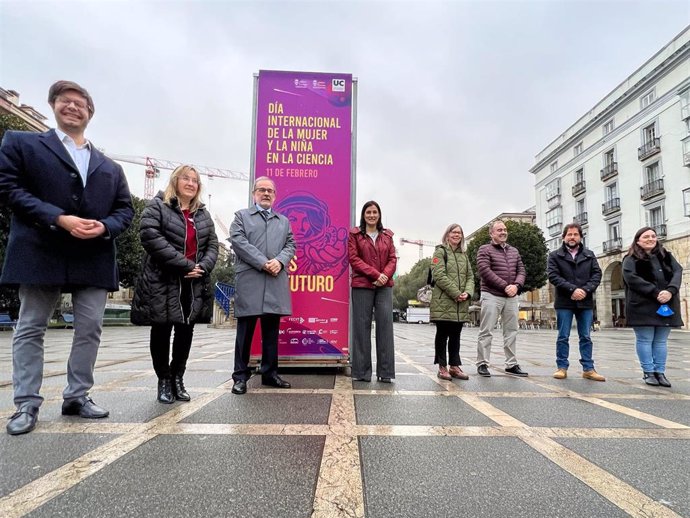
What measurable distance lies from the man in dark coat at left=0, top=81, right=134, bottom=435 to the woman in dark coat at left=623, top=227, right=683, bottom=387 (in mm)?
5354

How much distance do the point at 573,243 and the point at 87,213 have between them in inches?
212

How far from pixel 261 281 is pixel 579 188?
1657 inches

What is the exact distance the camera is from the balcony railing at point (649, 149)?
97.9 feet

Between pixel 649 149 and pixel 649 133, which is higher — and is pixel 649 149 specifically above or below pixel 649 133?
below

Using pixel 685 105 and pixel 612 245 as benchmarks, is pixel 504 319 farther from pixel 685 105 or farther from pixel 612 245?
pixel 612 245

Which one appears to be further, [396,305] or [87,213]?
[396,305]

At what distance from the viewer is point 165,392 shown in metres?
3.30

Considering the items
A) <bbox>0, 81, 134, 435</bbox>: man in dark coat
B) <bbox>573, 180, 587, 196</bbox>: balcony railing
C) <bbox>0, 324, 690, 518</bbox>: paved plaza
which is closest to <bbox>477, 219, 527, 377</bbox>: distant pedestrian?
<bbox>0, 324, 690, 518</bbox>: paved plaza

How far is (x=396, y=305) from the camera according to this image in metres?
81.1

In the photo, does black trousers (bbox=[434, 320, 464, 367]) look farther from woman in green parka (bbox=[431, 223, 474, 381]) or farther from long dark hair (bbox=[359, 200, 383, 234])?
long dark hair (bbox=[359, 200, 383, 234])

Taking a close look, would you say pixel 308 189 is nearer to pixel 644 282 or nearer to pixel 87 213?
pixel 87 213

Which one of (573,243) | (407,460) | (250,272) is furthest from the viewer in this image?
(573,243)

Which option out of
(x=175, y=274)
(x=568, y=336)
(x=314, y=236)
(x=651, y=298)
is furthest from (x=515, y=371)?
(x=175, y=274)

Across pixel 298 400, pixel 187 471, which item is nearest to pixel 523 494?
pixel 187 471
